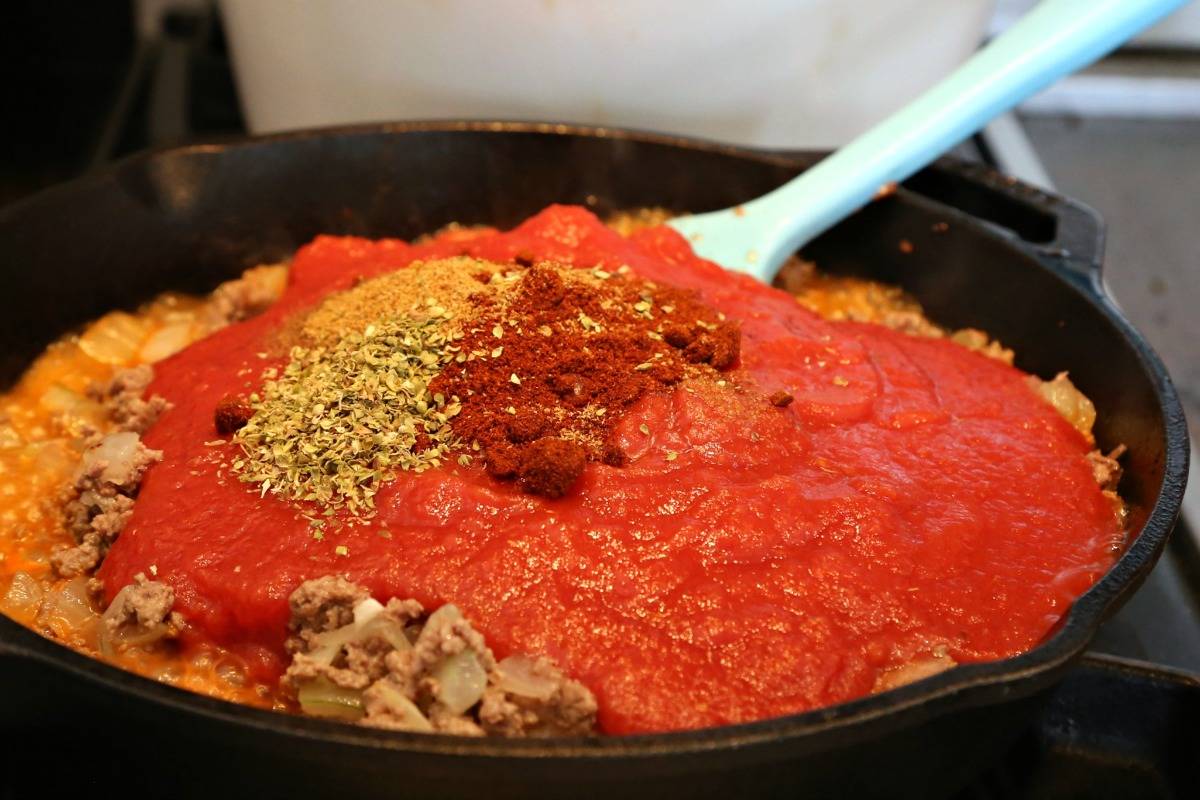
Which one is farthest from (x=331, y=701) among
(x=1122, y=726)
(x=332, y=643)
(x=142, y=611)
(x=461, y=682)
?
(x=1122, y=726)

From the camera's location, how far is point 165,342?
204 centimetres

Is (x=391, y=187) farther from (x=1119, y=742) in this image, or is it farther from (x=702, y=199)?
(x=1119, y=742)

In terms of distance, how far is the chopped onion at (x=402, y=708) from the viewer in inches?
48.2

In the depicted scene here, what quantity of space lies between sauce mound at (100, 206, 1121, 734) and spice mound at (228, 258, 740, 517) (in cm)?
3

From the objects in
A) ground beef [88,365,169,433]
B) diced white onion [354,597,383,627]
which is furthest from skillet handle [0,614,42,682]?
ground beef [88,365,169,433]

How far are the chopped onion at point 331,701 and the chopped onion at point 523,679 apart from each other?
0.19 m

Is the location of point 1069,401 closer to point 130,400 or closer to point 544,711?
point 544,711

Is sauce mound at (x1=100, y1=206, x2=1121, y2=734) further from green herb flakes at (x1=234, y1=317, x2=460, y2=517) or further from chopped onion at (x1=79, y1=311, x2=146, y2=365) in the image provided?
chopped onion at (x1=79, y1=311, x2=146, y2=365)

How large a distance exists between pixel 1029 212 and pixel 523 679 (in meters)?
1.53

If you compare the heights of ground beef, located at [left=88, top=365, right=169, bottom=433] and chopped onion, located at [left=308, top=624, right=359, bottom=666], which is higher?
ground beef, located at [left=88, top=365, right=169, bottom=433]

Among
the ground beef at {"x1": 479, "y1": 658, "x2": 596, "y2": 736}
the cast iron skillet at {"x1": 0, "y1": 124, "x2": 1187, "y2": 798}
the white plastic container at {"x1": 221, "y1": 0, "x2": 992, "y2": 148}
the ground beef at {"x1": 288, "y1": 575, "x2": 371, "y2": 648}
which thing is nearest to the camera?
the cast iron skillet at {"x1": 0, "y1": 124, "x2": 1187, "y2": 798}

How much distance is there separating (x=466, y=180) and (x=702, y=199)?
53 centimetres

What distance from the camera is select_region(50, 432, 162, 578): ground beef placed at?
1.52 metres

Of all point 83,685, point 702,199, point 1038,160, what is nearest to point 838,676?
point 83,685
